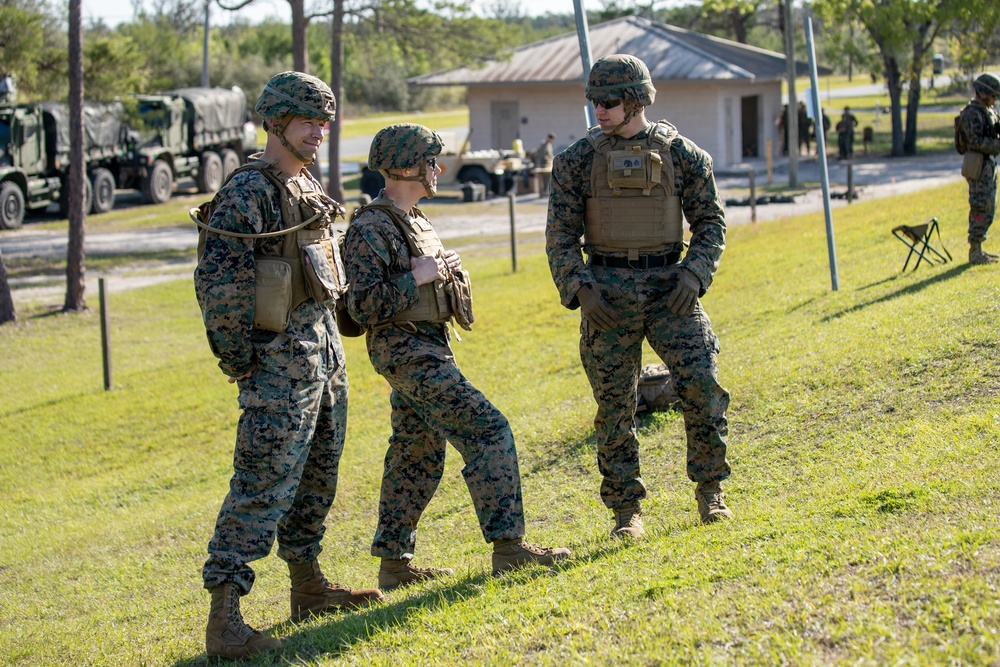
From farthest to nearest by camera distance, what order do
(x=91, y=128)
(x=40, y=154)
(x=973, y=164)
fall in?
(x=91, y=128) < (x=40, y=154) < (x=973, y=164)

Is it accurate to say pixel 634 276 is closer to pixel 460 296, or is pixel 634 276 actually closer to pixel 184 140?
pixel 460 296

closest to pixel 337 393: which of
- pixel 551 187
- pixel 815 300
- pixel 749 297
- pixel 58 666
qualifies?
pixel 551 187

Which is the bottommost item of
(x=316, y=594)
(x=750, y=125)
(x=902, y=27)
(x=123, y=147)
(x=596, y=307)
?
(x=316, y=594)

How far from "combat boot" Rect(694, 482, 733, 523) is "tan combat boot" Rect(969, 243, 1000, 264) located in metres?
5.95

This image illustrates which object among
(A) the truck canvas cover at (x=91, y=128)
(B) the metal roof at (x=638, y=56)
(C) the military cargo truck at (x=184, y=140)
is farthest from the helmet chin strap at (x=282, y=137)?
(B) the metal roof at (x=638, y=56)

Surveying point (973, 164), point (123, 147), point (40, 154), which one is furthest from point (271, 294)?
point (123, 147)

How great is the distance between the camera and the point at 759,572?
12.9 ft

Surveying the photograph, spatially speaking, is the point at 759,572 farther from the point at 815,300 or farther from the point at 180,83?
the point at 180,83

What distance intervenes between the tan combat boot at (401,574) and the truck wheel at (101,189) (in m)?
25.6

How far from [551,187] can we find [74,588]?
359 centimetres

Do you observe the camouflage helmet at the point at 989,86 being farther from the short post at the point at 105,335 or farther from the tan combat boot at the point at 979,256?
the short post at the point at 105,335

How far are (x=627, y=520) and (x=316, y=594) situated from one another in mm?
1437

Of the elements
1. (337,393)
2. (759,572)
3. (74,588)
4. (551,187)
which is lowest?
(74,588)

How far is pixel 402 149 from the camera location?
4.75m
